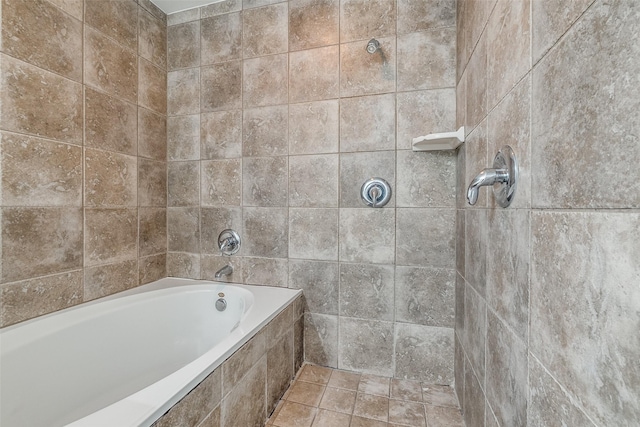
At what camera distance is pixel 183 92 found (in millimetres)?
1796

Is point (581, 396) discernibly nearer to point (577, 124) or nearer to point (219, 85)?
point (577, 124)

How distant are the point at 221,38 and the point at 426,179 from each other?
1584 mm

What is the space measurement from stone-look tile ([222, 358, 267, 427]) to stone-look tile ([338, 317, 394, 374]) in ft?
1.78

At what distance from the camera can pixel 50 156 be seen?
1.18m

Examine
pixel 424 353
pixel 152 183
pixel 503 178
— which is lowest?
pixel 424 353

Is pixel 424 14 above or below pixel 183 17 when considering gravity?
below

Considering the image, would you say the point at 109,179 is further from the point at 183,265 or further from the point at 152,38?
the point at 152,38

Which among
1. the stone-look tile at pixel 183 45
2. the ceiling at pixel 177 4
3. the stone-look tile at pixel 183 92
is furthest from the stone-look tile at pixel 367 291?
the ceiling at pixel 177 4

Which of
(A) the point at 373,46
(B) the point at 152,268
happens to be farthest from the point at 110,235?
(A) the point at 373,46

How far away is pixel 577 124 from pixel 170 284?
1955 millimetres

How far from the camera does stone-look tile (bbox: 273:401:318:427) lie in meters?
1.15

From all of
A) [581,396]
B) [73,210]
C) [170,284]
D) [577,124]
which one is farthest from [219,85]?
[581,396]

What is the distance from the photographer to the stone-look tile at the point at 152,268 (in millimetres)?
1660

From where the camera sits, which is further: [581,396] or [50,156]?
[50,156]
